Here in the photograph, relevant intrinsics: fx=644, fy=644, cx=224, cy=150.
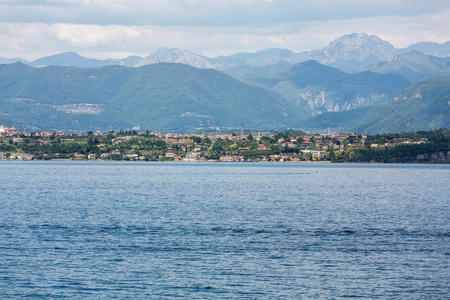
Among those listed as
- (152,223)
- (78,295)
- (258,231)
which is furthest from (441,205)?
(78,295)

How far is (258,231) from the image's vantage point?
61.2m

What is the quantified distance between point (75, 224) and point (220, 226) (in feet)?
47.5

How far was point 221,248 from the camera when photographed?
52031 millimetres

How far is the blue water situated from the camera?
40.5 metres

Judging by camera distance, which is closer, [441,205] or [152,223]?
[152,223]

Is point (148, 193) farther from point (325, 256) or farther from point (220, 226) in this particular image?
point (325, 256)

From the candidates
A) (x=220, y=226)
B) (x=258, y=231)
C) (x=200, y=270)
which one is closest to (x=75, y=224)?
(x=220, y=226)

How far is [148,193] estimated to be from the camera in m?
103

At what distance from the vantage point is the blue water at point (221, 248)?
40.5 metres

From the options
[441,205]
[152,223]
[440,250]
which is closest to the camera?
[440,250]

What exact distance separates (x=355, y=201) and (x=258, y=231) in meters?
35.7

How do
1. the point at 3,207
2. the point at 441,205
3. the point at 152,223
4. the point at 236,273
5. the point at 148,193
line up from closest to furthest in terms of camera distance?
the point at 236,273
the point at 152,223
the point at 3,207
the point at 441,205
the point at 148,193

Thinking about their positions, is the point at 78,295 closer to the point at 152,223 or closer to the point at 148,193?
the point at 152,223

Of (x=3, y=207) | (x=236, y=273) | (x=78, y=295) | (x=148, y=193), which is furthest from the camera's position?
(x=148, y=193)
